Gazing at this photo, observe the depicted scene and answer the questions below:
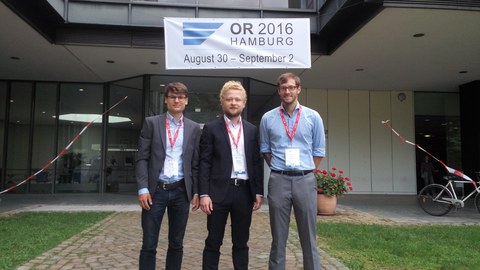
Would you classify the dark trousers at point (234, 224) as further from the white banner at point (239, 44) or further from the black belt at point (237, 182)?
the white banner at point (239, 44)

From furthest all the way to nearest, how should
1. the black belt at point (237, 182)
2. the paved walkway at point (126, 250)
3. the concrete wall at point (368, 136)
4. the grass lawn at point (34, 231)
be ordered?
1. the concrete wall at point (368, 136)
2. the grass lawn at point (34, 231)
3. the paved walkway at point (126, 250)
4. the black belt at point (237, 182)

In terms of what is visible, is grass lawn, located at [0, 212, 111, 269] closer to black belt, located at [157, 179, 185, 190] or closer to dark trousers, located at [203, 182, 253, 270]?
black belt, located at [157, 179, 185, 190]

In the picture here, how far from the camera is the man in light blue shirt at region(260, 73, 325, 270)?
346 centimetres

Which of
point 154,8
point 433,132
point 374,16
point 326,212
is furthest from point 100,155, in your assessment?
point 433,132

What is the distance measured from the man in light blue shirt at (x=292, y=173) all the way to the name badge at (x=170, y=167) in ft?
2.71

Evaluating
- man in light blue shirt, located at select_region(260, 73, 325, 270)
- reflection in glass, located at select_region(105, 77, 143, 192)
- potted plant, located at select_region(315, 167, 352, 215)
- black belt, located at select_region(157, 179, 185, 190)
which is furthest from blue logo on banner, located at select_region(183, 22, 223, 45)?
reflection in glass, located at select_region(105, 77, 143, 192)

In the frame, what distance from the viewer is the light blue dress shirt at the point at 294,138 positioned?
11.5 ft

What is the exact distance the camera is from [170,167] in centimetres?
347


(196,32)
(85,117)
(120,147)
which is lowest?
(120,147)

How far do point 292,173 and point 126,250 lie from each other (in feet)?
9.67

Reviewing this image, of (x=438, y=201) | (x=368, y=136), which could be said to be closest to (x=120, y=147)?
(x=368, y=136)

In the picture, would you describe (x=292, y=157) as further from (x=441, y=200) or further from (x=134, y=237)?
(x=441, y=200)

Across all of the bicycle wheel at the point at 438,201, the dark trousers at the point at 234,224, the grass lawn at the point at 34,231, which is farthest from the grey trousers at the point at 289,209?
the bicycle wheel at the point at 438,201

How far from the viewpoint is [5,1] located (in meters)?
7.18
